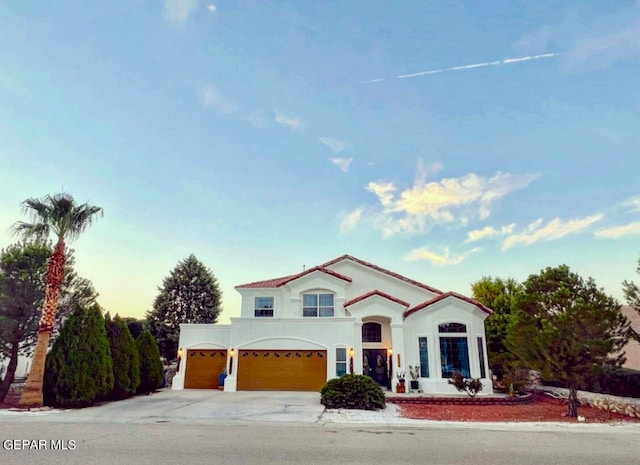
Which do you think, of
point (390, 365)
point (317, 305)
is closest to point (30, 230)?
point (317, 305)

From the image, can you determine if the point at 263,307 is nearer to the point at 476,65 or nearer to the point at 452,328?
the point at 452,328

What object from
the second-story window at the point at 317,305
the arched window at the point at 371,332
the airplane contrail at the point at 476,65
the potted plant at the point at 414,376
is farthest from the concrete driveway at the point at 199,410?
the airplane contrail at the point at 476,65

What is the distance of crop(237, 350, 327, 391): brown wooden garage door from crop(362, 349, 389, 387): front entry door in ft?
8.91

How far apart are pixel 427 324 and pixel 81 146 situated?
1878cm

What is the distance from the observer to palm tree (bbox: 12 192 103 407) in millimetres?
14133

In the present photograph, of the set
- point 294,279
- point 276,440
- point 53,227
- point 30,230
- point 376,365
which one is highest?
point 53,227

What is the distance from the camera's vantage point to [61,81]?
14.9m

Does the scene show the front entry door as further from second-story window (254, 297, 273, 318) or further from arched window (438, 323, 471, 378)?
second-story window (254, 297, 273, 318)

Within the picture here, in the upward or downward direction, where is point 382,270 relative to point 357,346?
upward

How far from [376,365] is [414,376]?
2556mm

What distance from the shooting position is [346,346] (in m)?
19.3

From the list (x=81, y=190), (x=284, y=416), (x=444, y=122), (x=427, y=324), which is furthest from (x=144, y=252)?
(x=444, y=122)

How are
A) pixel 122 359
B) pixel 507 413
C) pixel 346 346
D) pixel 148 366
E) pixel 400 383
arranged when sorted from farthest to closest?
pixel 346 346 → pixel 400 383 → pixel 148 366 → pixel 122 359 → pixel 507 413

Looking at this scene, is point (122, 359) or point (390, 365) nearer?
point (122, 359)
